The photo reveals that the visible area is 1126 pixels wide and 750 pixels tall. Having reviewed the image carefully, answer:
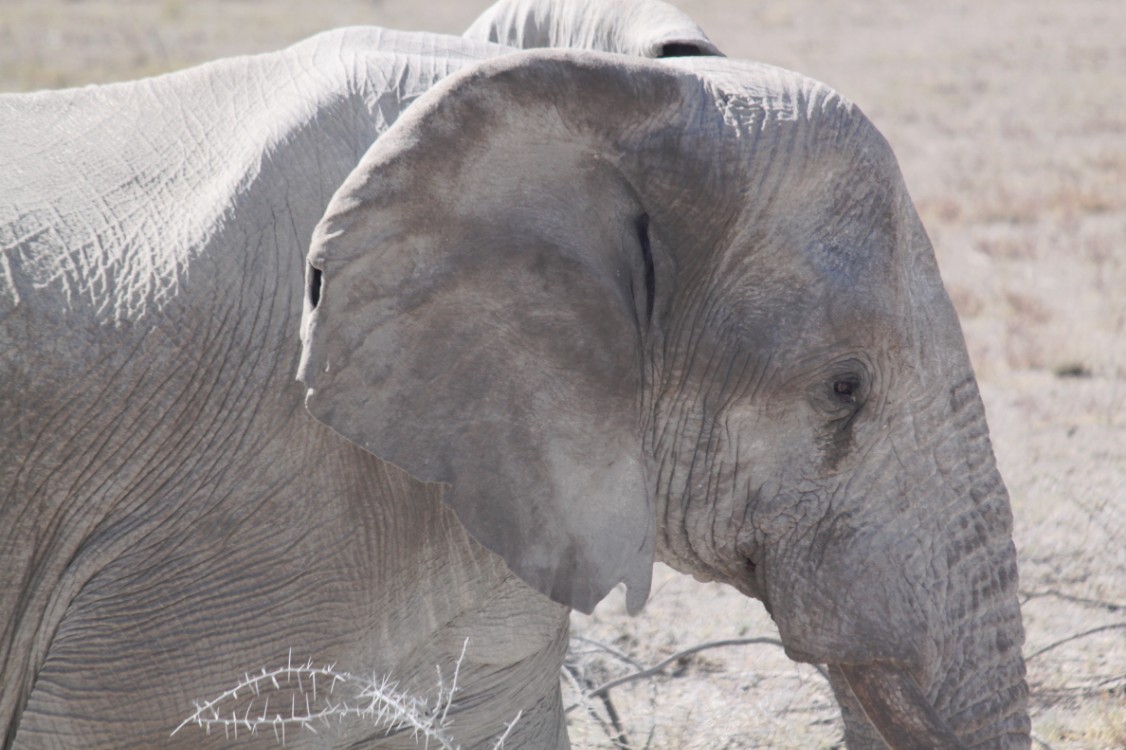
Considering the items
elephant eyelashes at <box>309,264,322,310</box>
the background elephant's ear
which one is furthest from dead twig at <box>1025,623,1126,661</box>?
elephant eyelashes at <box>309,264,322,310</box>

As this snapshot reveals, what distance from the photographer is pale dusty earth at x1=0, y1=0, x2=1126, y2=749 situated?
3779mm

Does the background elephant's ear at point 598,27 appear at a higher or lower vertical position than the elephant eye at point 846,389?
higher

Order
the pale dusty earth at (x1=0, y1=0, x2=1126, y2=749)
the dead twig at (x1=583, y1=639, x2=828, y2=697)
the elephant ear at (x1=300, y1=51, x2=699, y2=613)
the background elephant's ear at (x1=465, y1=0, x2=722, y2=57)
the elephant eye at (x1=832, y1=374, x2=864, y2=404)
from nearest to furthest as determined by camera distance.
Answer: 1. the elephant ear at (x1=300, y1=51, x2=699, y2=613)
2. the elephant eye at (x1=832, y1=374, x2=864, y2=404)
3. the background elephant's ear at (x1=465, y1=0, x2=722, y2=57)
4. the dead twig at (x1=583, y1=639, x2=828, y2=697)
5. the pale dusty earth at (x1=0, y1=0, x2=1126, y2=749)

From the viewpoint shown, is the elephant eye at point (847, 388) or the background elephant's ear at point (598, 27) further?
the background elephant's ear at point (598, 27)

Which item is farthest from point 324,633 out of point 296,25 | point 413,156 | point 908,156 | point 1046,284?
point 296,25

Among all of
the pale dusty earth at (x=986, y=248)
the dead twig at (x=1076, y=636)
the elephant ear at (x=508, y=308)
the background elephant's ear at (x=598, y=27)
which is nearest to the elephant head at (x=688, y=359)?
the elephant ear at (x=508, y=308)

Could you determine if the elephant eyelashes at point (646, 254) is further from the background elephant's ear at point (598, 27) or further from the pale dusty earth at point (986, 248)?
the pale dusty earth at point (986, 248)

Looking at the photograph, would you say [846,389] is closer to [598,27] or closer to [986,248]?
[598,27]

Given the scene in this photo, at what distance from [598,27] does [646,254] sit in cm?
78

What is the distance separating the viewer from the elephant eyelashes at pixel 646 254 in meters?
2.21

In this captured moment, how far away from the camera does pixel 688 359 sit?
88.4 inches

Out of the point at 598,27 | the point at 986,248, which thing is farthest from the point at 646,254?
the point at 986,248

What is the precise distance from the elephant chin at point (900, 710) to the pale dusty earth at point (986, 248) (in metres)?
1.18

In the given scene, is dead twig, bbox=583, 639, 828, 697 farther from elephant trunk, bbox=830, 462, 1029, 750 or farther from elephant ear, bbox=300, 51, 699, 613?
elephant ear, bbox=300, 51, 699, 613
